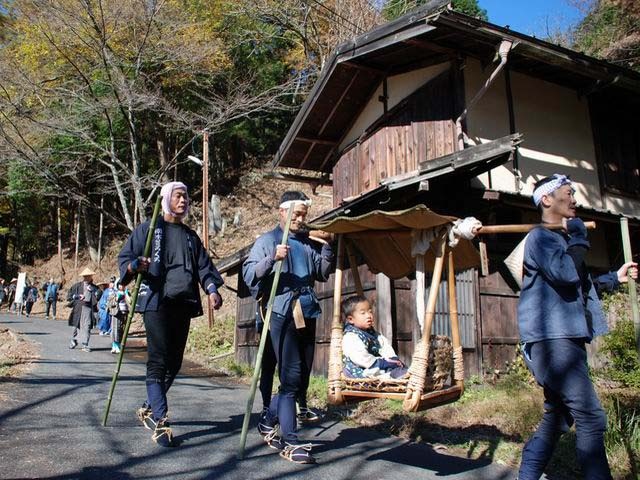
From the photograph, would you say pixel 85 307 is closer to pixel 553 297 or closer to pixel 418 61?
pixel 418 61

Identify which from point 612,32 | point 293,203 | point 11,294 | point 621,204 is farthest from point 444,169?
point 11,294

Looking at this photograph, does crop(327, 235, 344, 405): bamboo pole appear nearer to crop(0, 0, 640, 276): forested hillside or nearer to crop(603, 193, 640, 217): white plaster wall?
crop(603, 193, 640, 217): white plaster wall

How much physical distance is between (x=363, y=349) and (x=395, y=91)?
8.05 meters

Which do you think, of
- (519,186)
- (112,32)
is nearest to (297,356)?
(519,186)

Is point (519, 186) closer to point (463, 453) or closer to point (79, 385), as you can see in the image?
point (463, 453)

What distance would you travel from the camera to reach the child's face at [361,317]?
4.95 metres

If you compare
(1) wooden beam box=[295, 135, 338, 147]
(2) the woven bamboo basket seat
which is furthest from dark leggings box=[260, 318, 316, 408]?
(1) wooden beam box=[295, 135, 338, 147]

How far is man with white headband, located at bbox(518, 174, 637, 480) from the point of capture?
3.22m

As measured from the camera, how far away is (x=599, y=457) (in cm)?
318

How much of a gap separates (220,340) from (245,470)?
1242cm

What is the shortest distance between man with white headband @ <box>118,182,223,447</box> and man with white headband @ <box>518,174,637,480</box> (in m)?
2.56

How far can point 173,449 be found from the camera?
4.54 metres

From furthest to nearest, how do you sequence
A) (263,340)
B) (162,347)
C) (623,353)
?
(623,353)
(162,347)
(263,340)

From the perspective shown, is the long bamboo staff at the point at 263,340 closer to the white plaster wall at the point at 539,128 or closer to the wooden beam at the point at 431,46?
the white plaster wall at the point at 539,128
